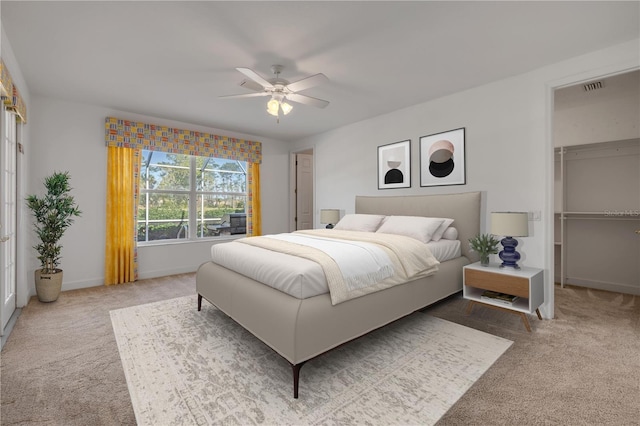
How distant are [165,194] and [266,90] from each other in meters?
3.06

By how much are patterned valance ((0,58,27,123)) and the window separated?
1716mm

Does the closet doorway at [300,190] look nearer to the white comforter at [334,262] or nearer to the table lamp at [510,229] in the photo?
the white comforter at [334,262]

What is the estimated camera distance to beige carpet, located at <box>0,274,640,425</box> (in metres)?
1.61

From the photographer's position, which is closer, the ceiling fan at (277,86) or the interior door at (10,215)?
the ceiling fan at (277,86)

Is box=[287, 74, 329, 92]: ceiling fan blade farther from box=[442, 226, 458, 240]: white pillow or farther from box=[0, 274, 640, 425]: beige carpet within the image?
box=[0, 274, 640, 425]: beige carpet

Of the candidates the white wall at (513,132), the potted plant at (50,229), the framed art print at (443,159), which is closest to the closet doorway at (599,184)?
the white wall at (513,132)

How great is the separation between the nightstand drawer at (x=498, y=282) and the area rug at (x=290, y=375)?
470 mm

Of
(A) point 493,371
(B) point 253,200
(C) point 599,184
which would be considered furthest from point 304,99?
(C) point 599,184

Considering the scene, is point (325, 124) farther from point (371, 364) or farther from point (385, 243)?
point (371, 364)

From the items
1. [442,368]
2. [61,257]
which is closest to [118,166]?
[61,257]

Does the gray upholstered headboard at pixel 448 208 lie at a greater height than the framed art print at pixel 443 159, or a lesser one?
lesser

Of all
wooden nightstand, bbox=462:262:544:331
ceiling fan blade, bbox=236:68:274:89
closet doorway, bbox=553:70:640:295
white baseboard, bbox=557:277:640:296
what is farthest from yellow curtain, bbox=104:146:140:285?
white baseboard, bbox=557:277:640:296

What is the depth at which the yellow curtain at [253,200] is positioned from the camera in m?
5.73

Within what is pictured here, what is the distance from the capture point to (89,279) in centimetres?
413
